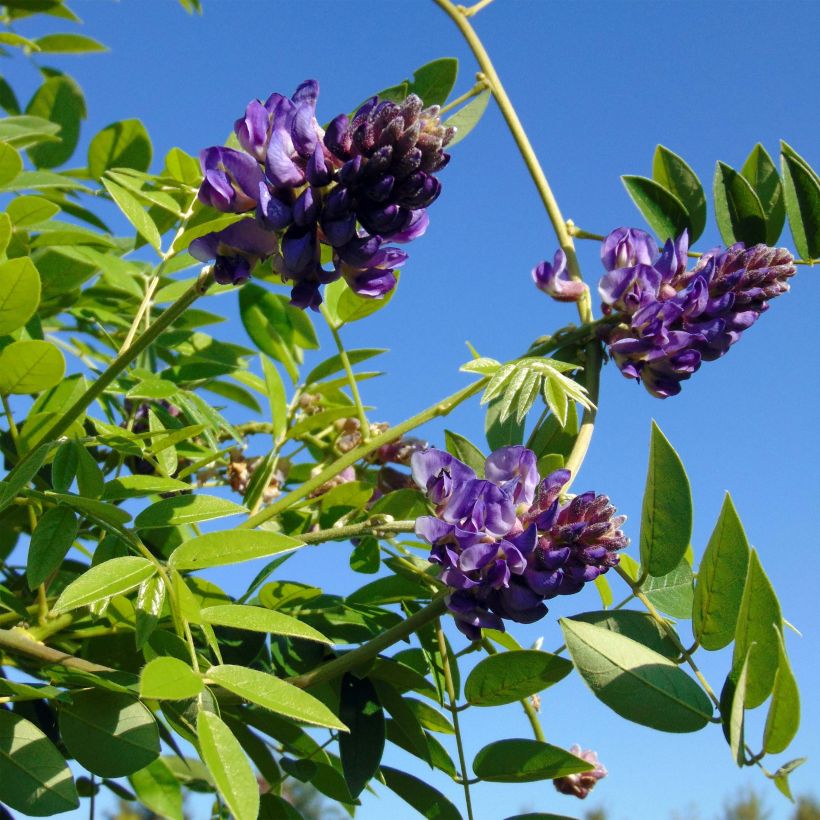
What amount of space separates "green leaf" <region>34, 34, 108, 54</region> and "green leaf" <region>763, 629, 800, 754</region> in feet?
6.50

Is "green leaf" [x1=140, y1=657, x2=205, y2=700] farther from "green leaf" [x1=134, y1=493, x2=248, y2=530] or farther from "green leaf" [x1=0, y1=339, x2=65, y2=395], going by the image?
"green leaf" [x1=0, y1=339, x2=65, y2=395]

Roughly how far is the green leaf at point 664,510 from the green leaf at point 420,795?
0.41m

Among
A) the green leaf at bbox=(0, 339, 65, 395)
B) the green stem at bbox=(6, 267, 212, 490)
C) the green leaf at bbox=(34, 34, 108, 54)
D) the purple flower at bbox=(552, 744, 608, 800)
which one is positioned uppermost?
the green leaf at bbox=(34, 34, 108, 54)

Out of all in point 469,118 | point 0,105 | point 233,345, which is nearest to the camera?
point 469,118

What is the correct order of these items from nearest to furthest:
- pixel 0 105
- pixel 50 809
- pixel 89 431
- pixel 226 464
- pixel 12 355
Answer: pixel 50 809
pixel 12 355
pixel 89 431
pixel 226 464
pixel 0 105

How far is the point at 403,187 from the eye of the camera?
2.98ft

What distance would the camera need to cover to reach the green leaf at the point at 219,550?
37.9 inches

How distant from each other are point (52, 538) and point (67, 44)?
1.50 meters

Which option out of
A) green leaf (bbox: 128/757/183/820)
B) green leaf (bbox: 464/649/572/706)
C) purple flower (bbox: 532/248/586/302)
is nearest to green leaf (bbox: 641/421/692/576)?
green leaf (bbox: 464/649/572/706)

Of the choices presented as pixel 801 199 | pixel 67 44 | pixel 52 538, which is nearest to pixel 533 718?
pixel 52 538

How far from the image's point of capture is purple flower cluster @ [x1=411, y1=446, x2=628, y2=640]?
0.90m

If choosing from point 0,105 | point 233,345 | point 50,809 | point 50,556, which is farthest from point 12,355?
point 0,105

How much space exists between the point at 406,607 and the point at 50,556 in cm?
43

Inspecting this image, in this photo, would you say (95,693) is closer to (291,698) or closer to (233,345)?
(291,698)
